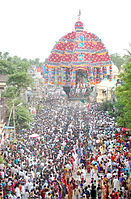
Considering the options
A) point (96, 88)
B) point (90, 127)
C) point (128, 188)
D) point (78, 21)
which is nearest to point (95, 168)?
point (128, 188)

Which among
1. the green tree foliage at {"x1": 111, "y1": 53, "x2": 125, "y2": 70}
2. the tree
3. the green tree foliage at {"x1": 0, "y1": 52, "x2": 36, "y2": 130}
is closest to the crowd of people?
the green tree foliage at {"x1": 0, "y1": 52, "x2": 36, "y2": 130}

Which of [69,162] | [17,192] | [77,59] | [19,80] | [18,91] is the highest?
[77,59]

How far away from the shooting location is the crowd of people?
37.3 ft

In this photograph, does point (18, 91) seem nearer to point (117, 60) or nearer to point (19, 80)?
point (19, 80)

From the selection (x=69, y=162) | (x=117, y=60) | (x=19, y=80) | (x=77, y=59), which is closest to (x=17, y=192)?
(x=69, y=162)

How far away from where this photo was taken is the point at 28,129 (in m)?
23.3

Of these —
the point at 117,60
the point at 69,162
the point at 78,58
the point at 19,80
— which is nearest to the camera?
the point at 69,162

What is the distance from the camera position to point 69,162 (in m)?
13.9

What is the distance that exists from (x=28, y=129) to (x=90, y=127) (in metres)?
4.94

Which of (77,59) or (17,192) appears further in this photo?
(77,59)

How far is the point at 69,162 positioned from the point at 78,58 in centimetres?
1418

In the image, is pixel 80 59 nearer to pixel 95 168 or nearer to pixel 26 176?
pixel 95 168

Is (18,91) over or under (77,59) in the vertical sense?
under

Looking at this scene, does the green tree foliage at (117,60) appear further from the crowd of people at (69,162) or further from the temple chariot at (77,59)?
the crowd of people at (69,162)
